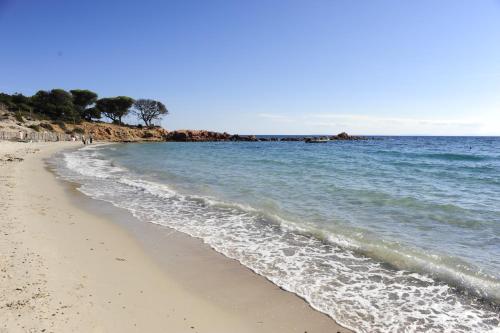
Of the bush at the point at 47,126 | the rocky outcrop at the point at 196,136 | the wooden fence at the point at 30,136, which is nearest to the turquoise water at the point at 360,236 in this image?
the wooden fence at the point at 30,136

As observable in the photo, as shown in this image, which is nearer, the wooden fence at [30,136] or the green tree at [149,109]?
the wooden fence at [30,136]

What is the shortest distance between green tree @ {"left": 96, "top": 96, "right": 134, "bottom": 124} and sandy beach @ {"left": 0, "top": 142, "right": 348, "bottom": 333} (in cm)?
8635

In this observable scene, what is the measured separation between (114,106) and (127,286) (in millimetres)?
91251

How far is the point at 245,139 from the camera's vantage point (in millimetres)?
97188

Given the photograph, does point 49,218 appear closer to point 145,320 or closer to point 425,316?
point 145,320

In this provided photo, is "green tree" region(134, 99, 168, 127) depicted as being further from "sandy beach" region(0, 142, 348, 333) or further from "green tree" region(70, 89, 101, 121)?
"sandy beach" region(0, 142, 348, 333)

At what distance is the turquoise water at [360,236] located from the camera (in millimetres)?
5148

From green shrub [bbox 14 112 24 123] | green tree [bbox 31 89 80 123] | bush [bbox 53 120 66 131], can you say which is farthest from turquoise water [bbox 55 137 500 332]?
green tree [bbox 31 89 80 123]

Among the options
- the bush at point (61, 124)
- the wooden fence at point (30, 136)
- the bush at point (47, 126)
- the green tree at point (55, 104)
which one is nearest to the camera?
the wooden fence at point (30, 136)

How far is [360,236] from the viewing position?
8398 millimetres

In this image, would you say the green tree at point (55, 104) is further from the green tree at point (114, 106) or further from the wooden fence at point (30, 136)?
the wooden fence at point (30, 136)

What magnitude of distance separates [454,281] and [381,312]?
77.1 inches

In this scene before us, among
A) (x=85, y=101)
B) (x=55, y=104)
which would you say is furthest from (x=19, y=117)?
(x=85, y=101)

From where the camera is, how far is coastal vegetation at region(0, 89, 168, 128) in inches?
2699
